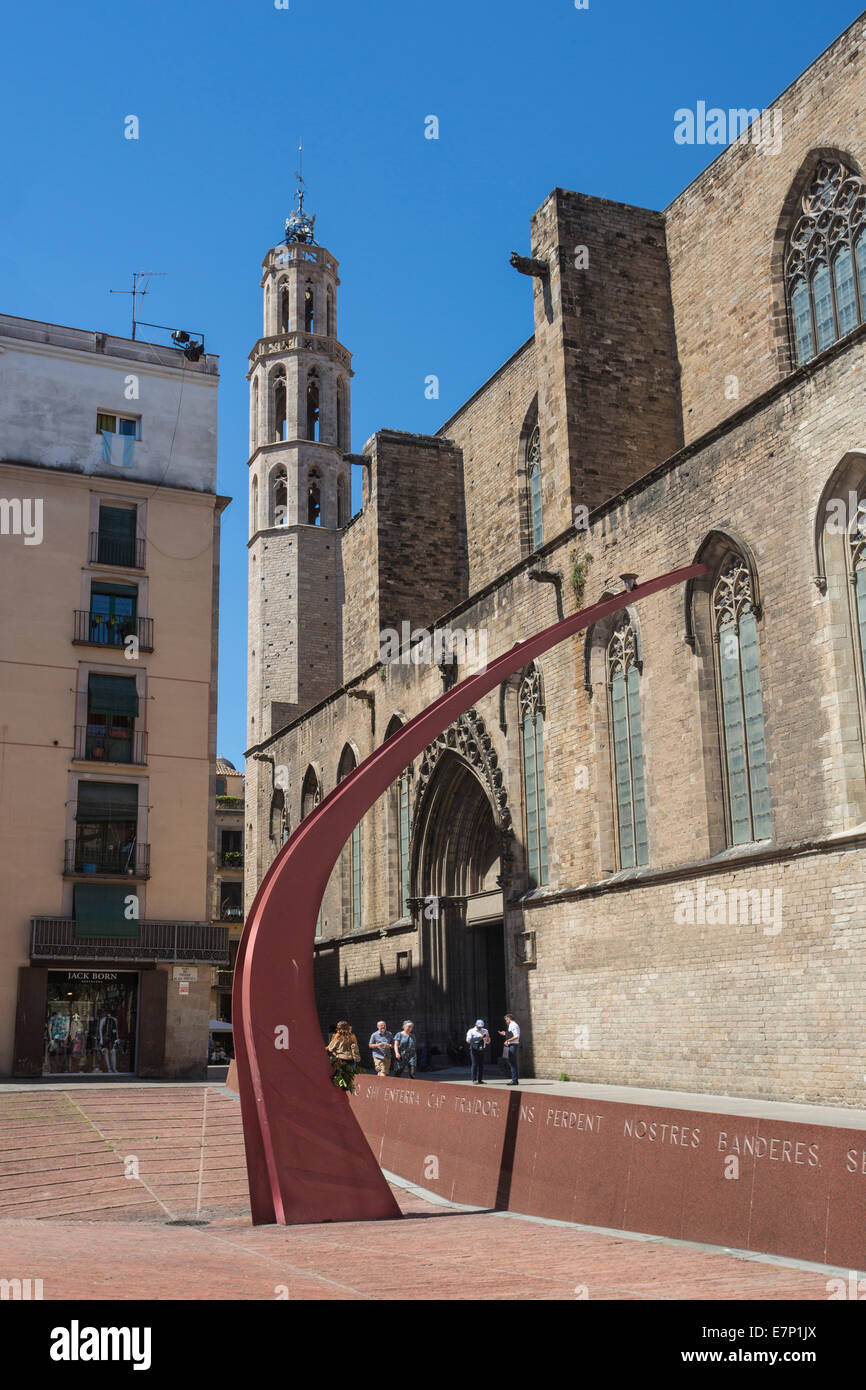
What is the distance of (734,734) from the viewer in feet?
52.2

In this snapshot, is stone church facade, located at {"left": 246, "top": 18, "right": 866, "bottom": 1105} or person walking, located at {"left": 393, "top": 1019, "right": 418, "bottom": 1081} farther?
person walking, located at {"left": 393, "top": 1019, "right": 418, "bottom": 1081}

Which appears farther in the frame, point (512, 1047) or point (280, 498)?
point (280, 498)

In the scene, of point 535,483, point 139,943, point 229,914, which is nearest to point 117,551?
point 139,943

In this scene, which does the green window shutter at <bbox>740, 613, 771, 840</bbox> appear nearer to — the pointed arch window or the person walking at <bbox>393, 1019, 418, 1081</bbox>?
the person walking at <bbox>393, 1019, 418, 1081</bbox>

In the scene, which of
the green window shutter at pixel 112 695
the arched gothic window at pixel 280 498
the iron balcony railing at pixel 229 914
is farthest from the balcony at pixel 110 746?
the iron balcony railing at pixel 229 914

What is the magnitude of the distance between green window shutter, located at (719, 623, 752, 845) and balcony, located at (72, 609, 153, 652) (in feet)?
37.4

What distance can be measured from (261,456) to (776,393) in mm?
29165

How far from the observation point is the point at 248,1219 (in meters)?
8.66

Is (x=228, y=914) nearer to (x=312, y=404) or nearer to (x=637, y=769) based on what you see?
(x=312, y=404)

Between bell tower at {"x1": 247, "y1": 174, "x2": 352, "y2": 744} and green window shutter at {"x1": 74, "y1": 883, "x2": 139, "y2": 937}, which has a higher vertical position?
bell tower at {"x1": 247, "y1": 174, "x2": 352, "y2": 744}

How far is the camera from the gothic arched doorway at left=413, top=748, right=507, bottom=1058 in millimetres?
23125

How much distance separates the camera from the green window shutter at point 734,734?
1562cm

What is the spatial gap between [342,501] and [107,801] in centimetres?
2143

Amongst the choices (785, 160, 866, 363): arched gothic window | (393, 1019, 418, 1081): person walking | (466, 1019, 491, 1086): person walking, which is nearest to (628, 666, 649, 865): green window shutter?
(466, 1019, 491, 1086): person walking
